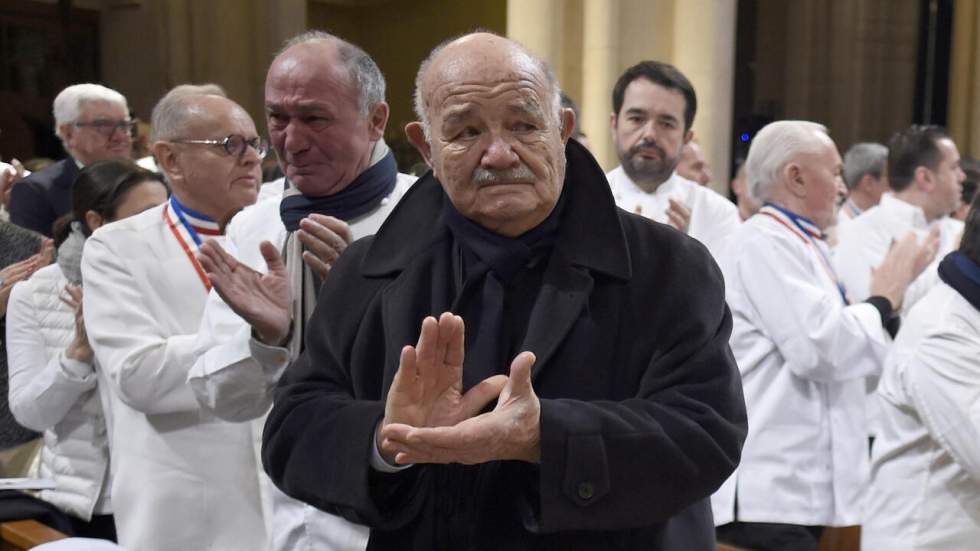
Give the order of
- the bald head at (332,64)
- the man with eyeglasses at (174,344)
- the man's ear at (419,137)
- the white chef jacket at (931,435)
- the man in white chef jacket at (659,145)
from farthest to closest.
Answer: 1. the man in white chef jacket at (659,145)
2. the white chef jacket at (931,435)
3. the man with eyeglasses at (174,344)
4. the bald head at (332,64)
5. the man's ear at (419,137)

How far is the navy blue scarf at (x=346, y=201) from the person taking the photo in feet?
9.52

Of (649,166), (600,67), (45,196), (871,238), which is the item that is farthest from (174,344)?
A: (600,67)

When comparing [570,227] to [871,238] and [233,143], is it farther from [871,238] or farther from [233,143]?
[871,238]

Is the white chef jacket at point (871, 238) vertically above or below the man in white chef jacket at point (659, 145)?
below

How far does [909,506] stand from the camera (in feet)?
11.6

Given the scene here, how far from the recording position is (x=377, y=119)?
3.00 meters

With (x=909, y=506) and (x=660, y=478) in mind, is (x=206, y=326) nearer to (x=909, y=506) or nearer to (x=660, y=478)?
(x=660, y=478)

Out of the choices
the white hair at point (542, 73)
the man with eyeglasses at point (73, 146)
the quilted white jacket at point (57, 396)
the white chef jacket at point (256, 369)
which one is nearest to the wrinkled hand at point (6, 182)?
the man with eyeglasses at point (73, 146)

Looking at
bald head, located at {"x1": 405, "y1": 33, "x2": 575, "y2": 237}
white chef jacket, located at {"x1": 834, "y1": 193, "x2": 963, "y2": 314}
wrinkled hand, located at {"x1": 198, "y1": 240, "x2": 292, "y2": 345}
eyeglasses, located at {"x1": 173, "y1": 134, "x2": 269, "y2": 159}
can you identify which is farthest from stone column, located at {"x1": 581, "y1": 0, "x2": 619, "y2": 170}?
bald head, located at {"x1": 405, "y1": 33, "x2": 575, "y2": 237}

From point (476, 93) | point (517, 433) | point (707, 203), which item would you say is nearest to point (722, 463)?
point (517, 433)

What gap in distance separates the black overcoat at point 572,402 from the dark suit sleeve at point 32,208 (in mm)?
4274

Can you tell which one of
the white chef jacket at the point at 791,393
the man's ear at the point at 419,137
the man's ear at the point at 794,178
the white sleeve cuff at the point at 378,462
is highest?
the man's ear at the point at 419,137

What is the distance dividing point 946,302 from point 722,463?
1.83 m

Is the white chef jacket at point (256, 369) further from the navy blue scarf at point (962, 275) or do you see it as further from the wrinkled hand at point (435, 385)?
the navy blue scarf at point (962, 275)
